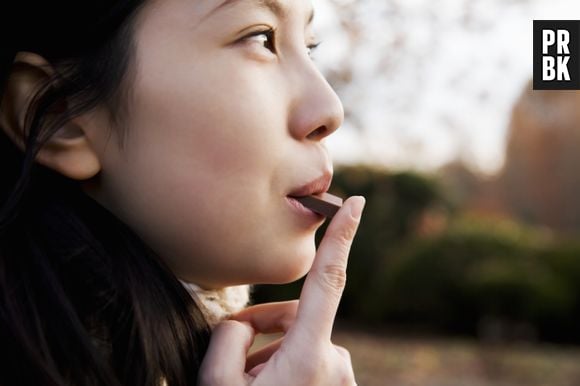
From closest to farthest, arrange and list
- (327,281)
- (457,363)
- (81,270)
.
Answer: (81,270), (327,281), (457,363)

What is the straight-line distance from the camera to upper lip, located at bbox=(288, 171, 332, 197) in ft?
4.10

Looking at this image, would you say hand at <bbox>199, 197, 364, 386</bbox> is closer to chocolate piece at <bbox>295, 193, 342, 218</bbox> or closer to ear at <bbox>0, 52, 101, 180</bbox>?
chocolate piece at <bbox>295, 193, 342, 218</bbox>

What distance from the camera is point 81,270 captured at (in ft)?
3.82

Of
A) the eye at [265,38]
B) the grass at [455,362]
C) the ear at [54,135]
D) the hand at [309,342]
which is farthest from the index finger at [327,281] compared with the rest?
the grass at [455,362]

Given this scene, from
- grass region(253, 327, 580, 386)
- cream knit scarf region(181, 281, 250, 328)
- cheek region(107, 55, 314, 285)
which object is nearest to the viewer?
cheek region(107, 55, 314, 285)

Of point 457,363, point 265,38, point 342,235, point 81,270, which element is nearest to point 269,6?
point 265,38

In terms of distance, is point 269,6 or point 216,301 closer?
point 269,6

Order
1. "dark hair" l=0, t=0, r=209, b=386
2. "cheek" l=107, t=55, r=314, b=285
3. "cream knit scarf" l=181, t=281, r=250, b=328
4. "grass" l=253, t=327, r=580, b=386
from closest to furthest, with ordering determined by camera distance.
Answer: "dark hair" l=0, t=0, r=209, b=386
"cheek" l=107, t=55, r=314, b=285
"cream knit scarf" l=181, t=281, r=250, b=328
"grass" l=253, t=327, r=580, b=386

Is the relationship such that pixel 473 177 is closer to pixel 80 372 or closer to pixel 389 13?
pixel 389 13

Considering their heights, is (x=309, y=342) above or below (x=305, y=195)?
below

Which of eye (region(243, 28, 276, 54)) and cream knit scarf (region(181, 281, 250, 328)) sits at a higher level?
eye (region(243, 28, 276, 54))

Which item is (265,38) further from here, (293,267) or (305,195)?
(293,267)

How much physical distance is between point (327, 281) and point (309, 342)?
109 millimetres

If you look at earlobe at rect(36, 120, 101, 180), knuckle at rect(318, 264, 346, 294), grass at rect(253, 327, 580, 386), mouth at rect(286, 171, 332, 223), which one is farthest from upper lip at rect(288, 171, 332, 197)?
grass at rect(253, 327, 580, 386)
